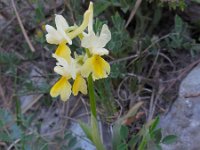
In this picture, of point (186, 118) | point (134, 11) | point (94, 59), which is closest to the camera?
point (94, 59)

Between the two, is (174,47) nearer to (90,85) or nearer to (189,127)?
(189,127)

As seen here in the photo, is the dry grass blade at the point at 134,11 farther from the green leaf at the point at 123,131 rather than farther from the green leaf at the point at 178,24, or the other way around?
the green leaf at the point at 123,131

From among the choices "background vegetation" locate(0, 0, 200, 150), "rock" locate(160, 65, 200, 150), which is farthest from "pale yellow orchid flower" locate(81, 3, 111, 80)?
"rock" locate(160, 65, 200, 150)

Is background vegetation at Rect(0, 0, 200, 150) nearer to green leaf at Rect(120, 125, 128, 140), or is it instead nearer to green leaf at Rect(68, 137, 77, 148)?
green leaf at Rect(68, 137, 77, 148)

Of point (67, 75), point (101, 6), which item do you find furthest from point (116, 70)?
point (67, 75)

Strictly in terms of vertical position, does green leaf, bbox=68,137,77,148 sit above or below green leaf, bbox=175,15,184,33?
below

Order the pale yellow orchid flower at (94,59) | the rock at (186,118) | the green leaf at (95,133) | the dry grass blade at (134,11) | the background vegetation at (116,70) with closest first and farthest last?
the pale yellow orchid flower at (94,59) < the green leaf at (95,133) < the rock at (186,118) < the background vegetation at (116,70) < the dry grass blade at (134,11)

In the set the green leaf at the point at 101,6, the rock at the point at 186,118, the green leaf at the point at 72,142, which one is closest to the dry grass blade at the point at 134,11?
the green leaf at the point at 101,6

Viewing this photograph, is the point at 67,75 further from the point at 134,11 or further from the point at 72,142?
the point at 134,11
